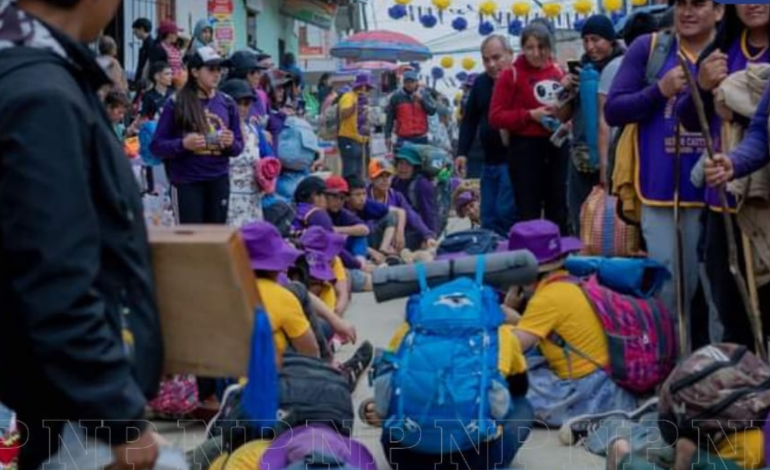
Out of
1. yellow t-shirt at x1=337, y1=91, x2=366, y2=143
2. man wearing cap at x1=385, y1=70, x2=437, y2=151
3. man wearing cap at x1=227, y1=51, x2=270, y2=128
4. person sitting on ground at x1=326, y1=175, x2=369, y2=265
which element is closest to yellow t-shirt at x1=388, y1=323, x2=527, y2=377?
person sitting on ground at x1=326, y1=175, x2=369, y2=265

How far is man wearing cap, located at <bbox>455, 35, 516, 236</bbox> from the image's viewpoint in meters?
10.8

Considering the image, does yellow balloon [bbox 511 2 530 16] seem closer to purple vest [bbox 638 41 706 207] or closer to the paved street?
the paved street

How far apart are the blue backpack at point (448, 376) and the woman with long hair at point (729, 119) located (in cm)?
115

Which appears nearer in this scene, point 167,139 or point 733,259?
point 733,259

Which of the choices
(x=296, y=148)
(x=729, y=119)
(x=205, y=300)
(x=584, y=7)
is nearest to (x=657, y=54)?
(x=729, y=119)

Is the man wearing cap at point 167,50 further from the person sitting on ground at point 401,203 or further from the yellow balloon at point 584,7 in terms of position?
the yellow balloon at point 584,7

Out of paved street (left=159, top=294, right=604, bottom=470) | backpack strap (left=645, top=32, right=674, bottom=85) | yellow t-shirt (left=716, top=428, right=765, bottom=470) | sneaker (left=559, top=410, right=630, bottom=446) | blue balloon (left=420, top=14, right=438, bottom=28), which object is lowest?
paved street (left=159, top=294, right=604, bottom=470)

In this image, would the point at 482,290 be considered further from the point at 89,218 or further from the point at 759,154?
the point at 89,218

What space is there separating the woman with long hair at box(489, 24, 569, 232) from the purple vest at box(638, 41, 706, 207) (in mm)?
2878

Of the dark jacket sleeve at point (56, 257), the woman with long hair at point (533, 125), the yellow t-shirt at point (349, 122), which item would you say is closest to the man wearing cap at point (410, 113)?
the yellow t-shirt at point (349, 122)

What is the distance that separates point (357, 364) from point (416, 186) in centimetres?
720

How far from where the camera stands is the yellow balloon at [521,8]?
105 ft

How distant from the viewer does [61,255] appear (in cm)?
245

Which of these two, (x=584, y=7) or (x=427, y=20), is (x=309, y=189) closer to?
(x=584, y=7)
